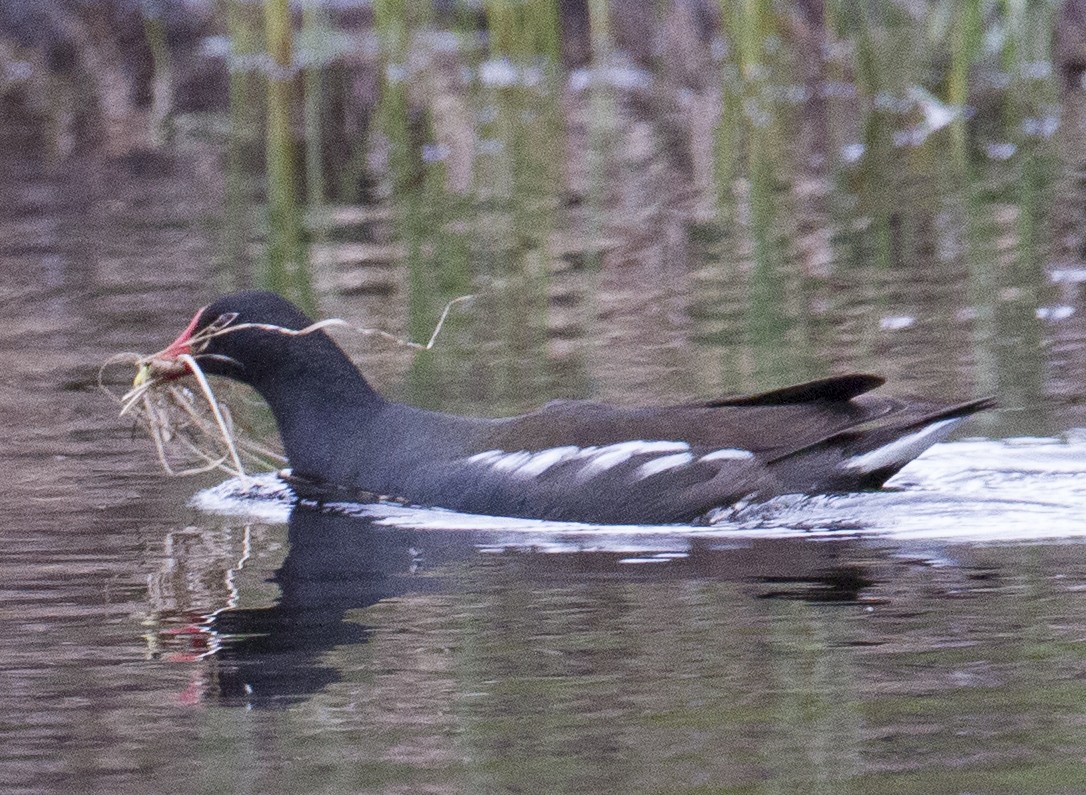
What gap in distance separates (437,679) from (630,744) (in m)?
0.60

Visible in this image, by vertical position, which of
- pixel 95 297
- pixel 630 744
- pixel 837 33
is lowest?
pixel 630 744

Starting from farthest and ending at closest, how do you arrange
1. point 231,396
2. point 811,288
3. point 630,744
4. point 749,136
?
point 749,136, point 811,288, point 231,396, point 630,744

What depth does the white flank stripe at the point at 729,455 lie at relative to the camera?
19.1ft

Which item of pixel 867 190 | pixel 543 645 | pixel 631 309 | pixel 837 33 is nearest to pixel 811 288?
pixel 631 309

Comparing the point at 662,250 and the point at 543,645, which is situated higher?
the point at 662,250

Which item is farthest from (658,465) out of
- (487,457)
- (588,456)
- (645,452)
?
(487,457)

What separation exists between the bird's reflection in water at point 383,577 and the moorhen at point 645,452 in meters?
0.22

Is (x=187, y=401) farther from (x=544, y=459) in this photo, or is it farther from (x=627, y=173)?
(x=627, y=173)

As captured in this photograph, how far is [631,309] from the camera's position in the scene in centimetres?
877

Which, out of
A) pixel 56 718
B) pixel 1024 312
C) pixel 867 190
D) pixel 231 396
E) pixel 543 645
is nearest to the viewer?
pixel 56 718

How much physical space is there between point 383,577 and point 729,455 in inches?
45.0

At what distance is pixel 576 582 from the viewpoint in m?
4.97

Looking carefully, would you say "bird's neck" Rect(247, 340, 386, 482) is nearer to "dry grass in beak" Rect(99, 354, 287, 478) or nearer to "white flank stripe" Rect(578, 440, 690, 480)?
"dry grass in beak" Rect(99, 354, 287, 478)

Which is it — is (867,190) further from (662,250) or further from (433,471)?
(433,471)
